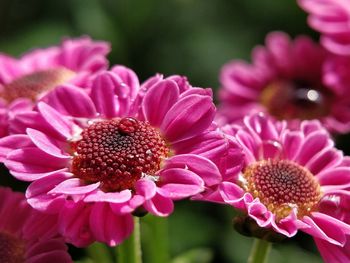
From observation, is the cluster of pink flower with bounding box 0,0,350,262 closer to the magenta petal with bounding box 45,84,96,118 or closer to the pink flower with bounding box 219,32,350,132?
the magenta petal with bounding box 45,84,96,118

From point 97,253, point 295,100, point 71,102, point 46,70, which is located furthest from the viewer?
point 295,100

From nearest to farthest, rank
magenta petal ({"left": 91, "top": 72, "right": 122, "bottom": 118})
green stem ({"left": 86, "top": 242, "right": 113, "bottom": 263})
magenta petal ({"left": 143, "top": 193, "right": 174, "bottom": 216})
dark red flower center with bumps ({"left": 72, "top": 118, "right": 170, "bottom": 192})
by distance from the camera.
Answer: magenta petal ({"left": 143, "top": 193, "right": 174, "bottom": 216}), dark red flower center with bumps ({"left": 72, "top": 118, "right": 170, "bottom": 192}), magenta petal ({"left": 91, "top": 72, "right": 122, "bottom": 118}), green stem ({"left": 86, "top": 242, "right": 113, "bottom": 263})

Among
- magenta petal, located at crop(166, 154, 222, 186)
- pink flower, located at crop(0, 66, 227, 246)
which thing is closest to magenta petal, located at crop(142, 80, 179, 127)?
pink flower, located at crop(0, 66, 227, 246)

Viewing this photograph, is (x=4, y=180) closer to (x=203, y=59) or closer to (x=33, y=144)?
(x=203, y=59)

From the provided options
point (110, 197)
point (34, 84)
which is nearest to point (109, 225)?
point (110, 197)

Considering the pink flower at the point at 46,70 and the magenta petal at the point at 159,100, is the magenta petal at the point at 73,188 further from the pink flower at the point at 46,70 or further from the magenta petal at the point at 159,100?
the pink flower at the point at 46,70

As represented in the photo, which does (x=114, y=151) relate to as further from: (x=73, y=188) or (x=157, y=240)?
(x=157, y=240)

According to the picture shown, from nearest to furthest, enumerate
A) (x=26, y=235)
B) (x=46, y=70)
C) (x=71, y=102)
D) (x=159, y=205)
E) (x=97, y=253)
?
(x=159, y=205) → (x=26, y=235) → (x=71, y=102) → (x=97, y=253) → (x=46, y=70)
